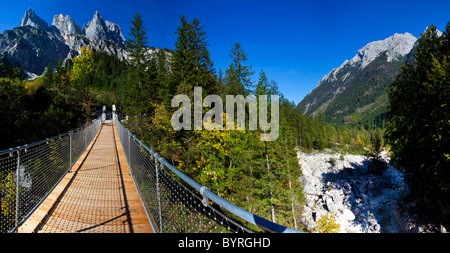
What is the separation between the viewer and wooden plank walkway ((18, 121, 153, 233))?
3.31 m

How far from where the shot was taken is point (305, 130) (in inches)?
2474

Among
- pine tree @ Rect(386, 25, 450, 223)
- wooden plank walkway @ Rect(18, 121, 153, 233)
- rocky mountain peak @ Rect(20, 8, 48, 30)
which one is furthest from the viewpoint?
rocky mountain peak @ Rect(20, 8, 48, 30)

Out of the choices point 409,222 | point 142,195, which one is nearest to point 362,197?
point 409,222

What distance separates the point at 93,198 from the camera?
4.49 m

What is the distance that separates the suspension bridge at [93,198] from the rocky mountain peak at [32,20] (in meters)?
254

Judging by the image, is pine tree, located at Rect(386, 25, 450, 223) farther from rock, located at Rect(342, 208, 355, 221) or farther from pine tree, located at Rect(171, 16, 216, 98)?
pine tree, located at Rect(171, 16, 216, 98)

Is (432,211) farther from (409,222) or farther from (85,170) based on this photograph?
(85,170)

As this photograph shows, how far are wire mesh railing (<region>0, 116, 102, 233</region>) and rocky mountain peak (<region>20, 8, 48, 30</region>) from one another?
252736 mm

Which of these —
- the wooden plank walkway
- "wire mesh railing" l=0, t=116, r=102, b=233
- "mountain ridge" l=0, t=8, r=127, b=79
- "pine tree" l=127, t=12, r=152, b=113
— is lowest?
the wooden plank walkway

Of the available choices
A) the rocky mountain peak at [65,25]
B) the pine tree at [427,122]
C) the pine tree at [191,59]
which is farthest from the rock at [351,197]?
the rocky mountain peak at [65,25]

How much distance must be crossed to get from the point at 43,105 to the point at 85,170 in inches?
1384

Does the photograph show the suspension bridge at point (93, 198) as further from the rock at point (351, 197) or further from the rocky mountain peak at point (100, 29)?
the rocky mountain peak at point (100, 29)

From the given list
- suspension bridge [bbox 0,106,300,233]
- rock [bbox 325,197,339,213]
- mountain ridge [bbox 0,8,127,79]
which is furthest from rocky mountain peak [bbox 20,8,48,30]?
rock [bbox 325,197,339,213]

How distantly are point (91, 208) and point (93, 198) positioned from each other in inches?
23.6
